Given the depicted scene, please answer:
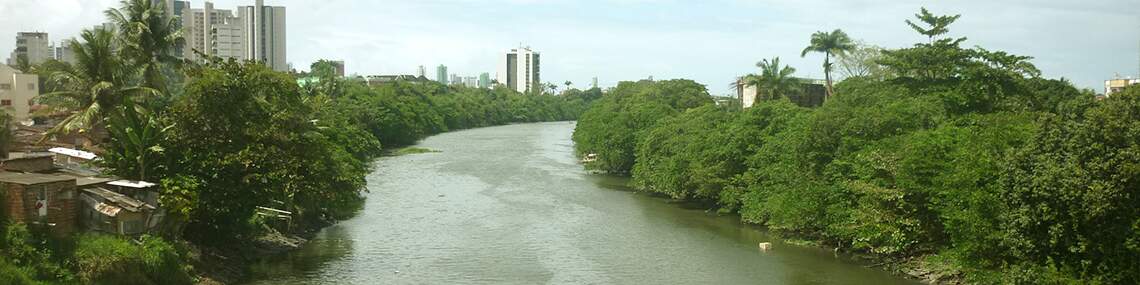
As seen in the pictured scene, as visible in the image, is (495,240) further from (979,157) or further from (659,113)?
(659,113)

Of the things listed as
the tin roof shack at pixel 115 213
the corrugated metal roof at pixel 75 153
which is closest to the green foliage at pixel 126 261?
the tin roof shack at pixel 115 213

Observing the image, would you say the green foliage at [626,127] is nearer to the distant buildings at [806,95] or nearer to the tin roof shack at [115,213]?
the distant buildings at [806,95]

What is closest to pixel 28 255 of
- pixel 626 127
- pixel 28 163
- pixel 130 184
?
pixel 130 184

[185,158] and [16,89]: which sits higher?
[16,89]

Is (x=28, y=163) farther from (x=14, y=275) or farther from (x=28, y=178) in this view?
(x=14, y=275)

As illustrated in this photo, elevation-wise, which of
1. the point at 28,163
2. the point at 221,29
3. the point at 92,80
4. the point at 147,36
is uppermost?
the point at 221,29

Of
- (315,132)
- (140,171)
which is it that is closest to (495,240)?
(315,132)
